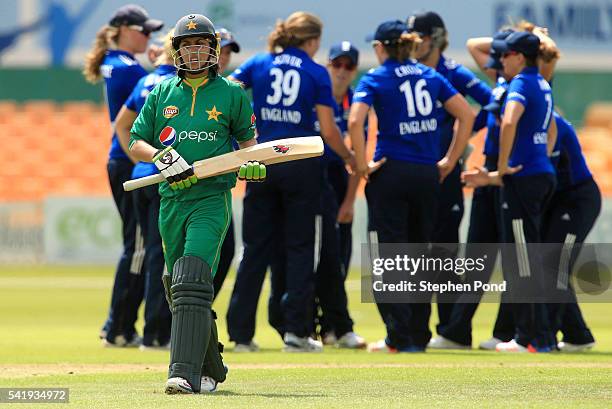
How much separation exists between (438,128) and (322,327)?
6.14 ft

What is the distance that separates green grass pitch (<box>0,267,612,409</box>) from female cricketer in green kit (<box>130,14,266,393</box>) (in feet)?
1.59

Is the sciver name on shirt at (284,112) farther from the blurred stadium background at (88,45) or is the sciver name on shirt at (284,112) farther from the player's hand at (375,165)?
the blurred stadium background at (88,45)

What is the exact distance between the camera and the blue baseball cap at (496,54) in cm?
993

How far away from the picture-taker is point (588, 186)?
10141mm

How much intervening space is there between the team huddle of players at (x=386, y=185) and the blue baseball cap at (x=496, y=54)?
0.06 ft

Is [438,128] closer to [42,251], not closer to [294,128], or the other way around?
[294,128]

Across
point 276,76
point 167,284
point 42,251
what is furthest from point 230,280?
point 167,284

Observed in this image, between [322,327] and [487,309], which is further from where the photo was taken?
[487,309]

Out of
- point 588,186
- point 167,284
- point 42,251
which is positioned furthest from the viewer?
point 42,251

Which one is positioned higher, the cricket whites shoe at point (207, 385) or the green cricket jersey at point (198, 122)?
the green cricket jersey at point (198, 122)

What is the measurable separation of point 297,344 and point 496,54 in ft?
8.67

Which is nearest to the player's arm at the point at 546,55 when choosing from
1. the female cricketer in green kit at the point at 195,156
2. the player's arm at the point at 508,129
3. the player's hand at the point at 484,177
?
the player's arm at the point at 508,129

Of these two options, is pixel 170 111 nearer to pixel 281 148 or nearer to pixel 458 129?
pixel 281 148

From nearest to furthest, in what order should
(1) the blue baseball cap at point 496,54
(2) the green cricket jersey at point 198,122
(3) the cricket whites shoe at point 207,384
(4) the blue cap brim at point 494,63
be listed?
1. (3) the cricket whites shoe at point 207,384
2. (2) the green cricket jersey at point 198,122
3. (1) the blue baseball cap at point 496,54
4. (4) the blue cap brim at point 494,63
